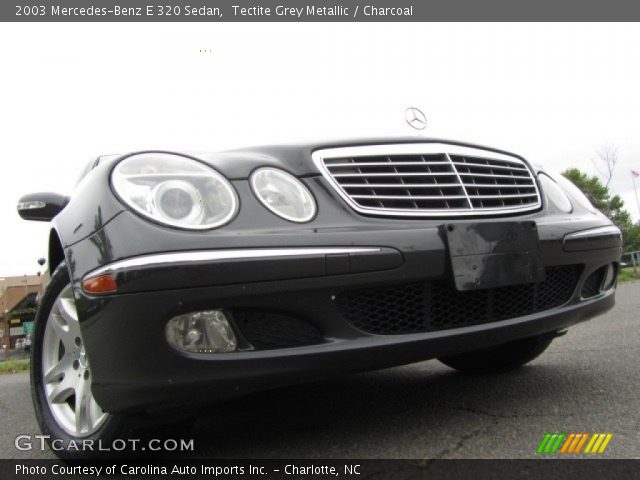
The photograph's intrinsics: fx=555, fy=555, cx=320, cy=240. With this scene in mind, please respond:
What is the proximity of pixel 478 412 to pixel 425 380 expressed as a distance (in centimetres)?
77

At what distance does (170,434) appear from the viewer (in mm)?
1801

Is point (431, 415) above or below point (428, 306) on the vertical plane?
below

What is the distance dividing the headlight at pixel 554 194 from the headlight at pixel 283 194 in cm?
114

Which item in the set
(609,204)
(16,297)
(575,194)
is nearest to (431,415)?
(575,194)

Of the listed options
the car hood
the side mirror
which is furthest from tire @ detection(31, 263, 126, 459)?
the car hood

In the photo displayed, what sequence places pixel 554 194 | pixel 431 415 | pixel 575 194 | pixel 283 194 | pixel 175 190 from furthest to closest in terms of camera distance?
pixel 575 194 → pixel 554 194 → pixel 431 415 → pixel 283 194 → pixel 175 190

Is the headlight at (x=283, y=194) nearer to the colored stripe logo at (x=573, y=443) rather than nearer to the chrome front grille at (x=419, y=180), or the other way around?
the chrome front grille at (x=419, y=180)

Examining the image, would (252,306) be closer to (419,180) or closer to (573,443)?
(419,180)

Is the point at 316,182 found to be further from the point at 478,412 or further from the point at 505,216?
the point at 478,412

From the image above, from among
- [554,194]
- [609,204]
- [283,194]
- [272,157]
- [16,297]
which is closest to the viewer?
[283,194]

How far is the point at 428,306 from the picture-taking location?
1.74m

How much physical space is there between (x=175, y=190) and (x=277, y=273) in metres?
0.40

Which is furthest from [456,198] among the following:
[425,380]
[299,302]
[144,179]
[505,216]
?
[425,380]

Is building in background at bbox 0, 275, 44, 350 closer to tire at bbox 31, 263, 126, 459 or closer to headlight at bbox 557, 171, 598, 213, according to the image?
tire at bbox 31, 263, 126, 459
